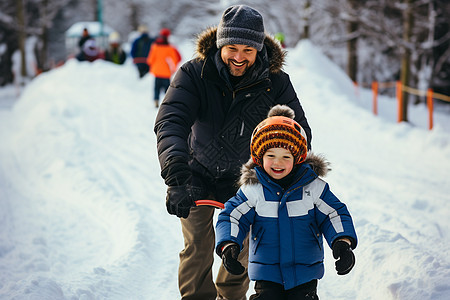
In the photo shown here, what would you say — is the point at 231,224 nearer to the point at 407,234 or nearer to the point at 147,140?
the point at 407,234

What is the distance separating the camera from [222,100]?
2.86 m

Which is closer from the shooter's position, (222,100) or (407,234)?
(222,100)

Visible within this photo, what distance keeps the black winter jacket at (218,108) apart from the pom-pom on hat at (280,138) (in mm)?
217

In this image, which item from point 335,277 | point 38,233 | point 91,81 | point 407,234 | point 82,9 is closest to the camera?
point 335,277

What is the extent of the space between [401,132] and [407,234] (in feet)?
15.9

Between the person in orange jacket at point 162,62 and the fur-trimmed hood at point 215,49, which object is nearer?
the fur-trimmed hood at point 215,49

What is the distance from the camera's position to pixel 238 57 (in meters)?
2.74

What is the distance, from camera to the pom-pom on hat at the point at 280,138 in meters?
2.52

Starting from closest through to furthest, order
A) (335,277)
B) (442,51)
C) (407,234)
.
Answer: (335,277) < (407,234) < (442,51)

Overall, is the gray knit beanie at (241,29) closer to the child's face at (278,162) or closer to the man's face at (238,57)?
the man's face at (238,57)

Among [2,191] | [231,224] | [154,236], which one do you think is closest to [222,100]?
[231,224]

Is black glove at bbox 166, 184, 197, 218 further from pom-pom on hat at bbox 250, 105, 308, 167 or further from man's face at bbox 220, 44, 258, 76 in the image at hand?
man's face at bbox 220, 44, 258, 76

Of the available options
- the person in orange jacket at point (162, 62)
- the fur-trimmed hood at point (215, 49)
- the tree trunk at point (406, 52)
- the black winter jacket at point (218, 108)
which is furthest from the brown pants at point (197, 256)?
the tree trunk at point (406, 52)

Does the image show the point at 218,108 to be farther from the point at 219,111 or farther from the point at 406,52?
the point at 406,52
